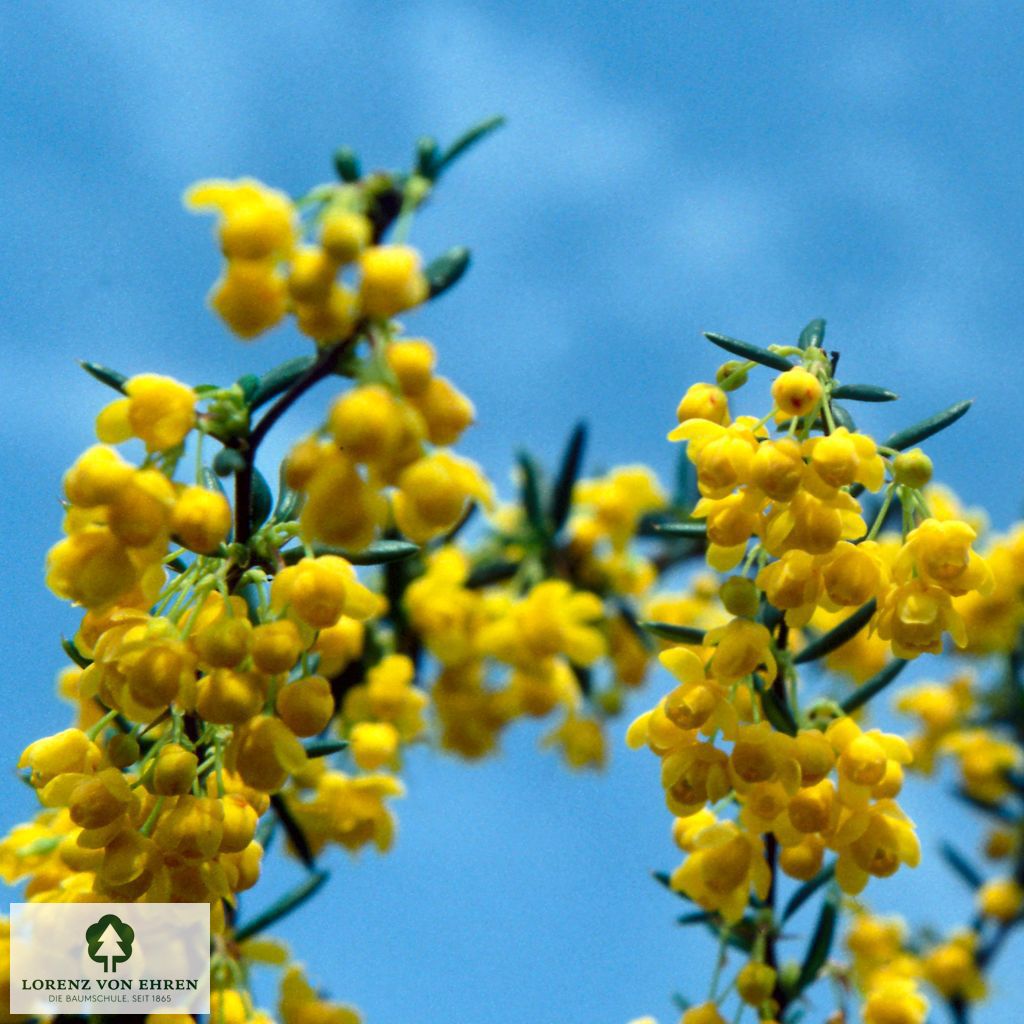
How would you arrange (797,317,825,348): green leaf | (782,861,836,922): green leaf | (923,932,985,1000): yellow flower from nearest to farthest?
(797,317,825,348): green leaf → (782,861,836,922): green leaf → (923,932,985,1000): yellow flower

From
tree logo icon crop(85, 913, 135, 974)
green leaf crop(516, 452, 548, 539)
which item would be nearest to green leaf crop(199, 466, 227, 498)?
tree logo icon crop(85, 913, 135, 974)

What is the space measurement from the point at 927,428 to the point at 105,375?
38.5 inches

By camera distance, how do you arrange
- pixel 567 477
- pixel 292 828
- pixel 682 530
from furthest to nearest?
1. pixel 567 477
2. pixel 292 828
3. pixel 682 530

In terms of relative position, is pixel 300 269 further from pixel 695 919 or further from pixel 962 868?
pixel 962 868

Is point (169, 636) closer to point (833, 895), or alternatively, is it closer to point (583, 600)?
point (833, 895)

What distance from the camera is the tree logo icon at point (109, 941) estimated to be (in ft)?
4.83

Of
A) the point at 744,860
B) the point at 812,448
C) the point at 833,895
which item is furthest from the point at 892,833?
the point at 812,448

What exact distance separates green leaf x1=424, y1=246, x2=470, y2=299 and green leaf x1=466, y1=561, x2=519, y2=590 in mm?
1779

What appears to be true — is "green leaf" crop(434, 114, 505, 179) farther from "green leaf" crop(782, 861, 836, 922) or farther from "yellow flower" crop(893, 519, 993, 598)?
"green leaf" crop(782, 861, 836, 922)

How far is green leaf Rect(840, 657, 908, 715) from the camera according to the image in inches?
68.7

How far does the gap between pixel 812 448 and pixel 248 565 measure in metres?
0.64

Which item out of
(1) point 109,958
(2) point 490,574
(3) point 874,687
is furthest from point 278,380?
(2) point 490,574

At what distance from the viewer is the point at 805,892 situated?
1858 millimetres

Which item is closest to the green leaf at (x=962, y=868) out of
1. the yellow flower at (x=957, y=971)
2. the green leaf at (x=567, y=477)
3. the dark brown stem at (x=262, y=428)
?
the yellow flower at (x=957, y=971)
